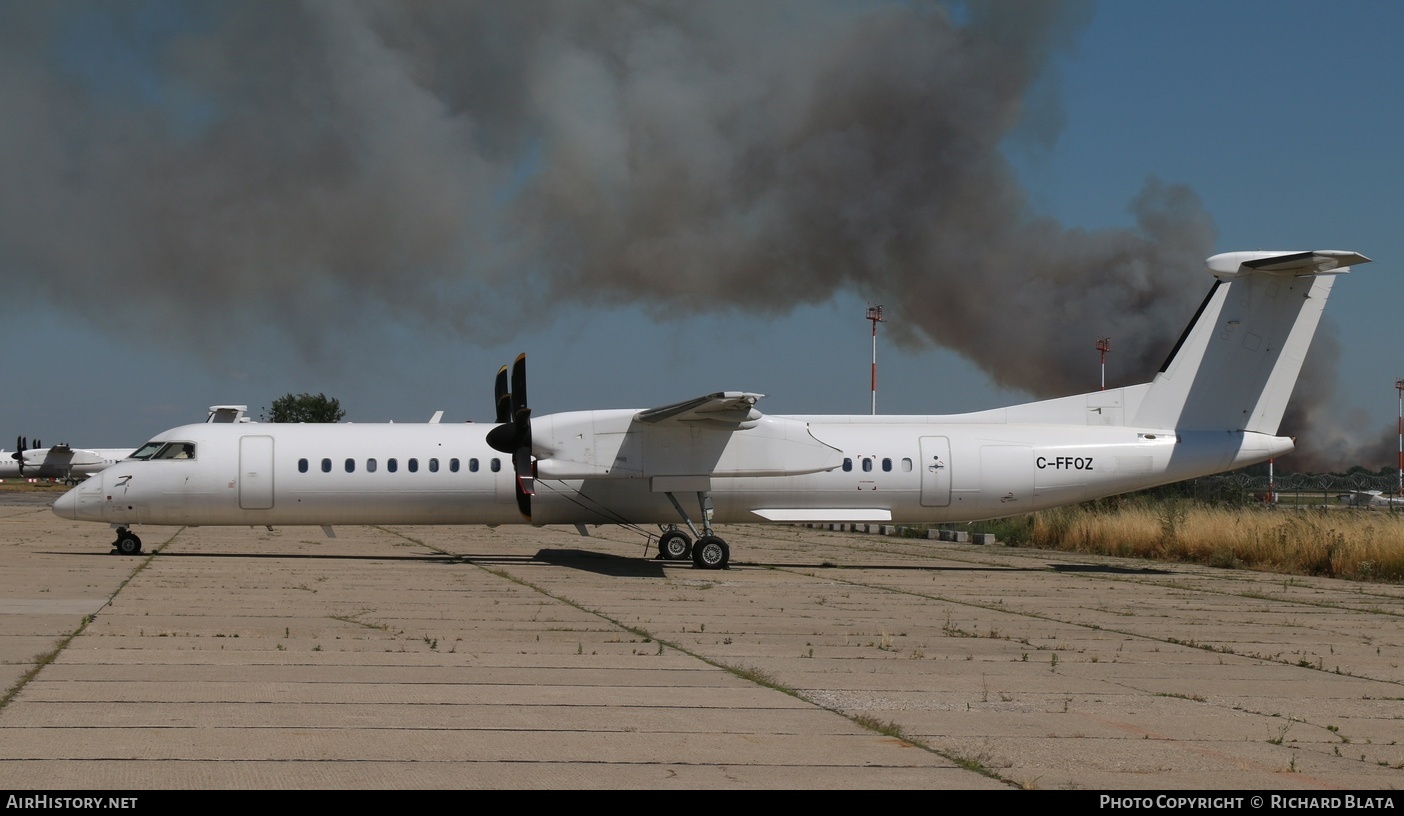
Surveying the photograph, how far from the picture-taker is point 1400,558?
23.8 meters

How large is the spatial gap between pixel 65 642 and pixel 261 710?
4443mm

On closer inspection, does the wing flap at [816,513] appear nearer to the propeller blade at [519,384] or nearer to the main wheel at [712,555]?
the main wheel at [712,555]

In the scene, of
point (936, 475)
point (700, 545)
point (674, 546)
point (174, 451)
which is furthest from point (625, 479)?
point (174, 451)

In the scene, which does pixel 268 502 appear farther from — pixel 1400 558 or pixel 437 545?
pixel 1400 558

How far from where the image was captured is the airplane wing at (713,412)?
21297 millimetres

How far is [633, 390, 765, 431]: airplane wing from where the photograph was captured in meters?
21.3

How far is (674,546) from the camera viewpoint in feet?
81.5

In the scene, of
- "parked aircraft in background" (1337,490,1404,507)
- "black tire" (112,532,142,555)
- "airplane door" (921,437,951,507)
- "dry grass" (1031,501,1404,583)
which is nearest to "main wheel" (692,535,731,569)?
"airplane door" (921,437,951,507)

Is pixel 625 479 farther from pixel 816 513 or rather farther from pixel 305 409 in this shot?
pixel 305 409

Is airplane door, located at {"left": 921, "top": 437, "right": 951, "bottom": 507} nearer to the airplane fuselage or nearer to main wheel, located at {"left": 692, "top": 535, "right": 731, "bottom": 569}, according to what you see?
the airplane fuselage

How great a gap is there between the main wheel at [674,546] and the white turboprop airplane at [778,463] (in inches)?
1.2

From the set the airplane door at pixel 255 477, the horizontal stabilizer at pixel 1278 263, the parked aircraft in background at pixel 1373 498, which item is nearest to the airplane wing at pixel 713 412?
the airplane door at pixel 255 477

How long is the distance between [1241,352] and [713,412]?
10.7m

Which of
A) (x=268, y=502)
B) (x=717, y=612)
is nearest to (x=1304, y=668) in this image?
(x=717, y=612)
